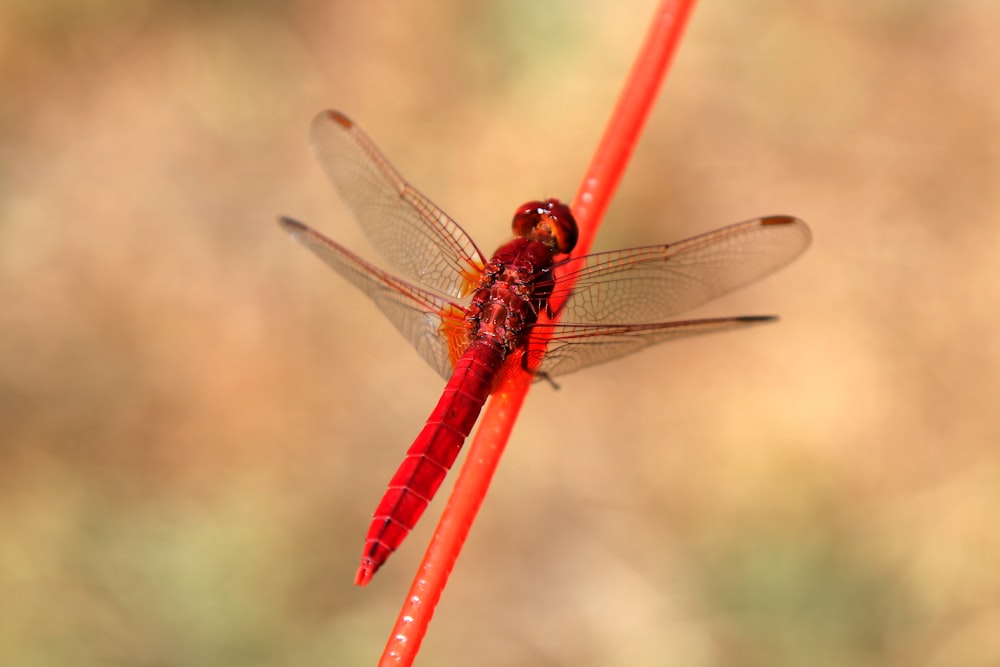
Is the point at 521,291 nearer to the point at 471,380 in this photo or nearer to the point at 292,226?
the point at 471,380

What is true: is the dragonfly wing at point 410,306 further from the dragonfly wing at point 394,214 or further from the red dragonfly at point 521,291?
the dragonfly wing at point 394,214

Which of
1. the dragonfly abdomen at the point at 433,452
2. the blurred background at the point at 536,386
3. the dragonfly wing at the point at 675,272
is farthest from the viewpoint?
the blurred background at the point at 536,386

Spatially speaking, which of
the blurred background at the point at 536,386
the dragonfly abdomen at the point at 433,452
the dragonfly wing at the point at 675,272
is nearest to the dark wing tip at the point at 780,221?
the dragonfly wing at the point at 675,272

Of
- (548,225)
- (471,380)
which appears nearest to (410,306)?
(471,380)

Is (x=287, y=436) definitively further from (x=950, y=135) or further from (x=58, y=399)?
(x=950, y=135)

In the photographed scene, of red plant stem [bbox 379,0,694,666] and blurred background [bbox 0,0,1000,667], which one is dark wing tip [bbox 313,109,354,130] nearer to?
red plant stem [bbox 379,0,694,666]

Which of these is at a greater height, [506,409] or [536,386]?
[536,386]

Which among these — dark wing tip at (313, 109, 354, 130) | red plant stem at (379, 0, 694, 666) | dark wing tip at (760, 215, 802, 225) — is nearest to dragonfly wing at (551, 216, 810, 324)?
dark wing tip at (760, 215, 802, 225)
